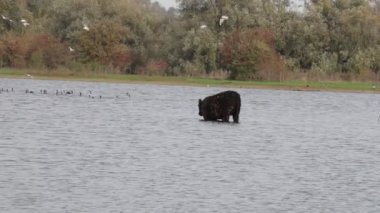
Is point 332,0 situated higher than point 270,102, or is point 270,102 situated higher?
point 332,0

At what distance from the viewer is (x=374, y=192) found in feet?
78.2

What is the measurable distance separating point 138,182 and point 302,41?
209ft

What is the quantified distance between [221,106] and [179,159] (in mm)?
11652

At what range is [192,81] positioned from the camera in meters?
76.4

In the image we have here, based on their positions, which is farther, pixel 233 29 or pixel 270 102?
pixel 233 29

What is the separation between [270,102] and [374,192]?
36.2 m

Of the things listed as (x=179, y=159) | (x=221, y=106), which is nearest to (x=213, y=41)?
(x=221, y=106)

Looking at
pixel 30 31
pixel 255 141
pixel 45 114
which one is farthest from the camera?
pixel 30 31

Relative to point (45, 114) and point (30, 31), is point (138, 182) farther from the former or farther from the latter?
point (30, 31)

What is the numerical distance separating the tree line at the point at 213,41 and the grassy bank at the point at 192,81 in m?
2.30

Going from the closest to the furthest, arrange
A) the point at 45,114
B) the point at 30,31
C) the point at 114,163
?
the point at 114,163
the point at 45,114
the point at 30,31

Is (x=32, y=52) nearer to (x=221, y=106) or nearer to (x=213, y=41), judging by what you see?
(x=213, y=41)

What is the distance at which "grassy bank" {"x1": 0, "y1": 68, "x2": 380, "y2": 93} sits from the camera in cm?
7381

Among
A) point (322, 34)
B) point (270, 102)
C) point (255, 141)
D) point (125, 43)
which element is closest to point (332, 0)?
point (322, 34)
